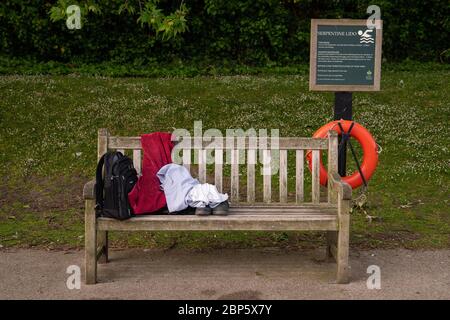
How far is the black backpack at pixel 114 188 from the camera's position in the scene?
5.47m

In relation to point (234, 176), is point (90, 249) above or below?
below

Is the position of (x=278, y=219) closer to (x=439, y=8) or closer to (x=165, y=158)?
(x=165, y=158)

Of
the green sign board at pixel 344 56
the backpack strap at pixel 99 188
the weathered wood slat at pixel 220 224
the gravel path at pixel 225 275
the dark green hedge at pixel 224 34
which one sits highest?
the dark green hedge at pixel 224 34

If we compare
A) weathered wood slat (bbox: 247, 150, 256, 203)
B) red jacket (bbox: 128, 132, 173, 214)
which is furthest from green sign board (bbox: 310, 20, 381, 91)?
red jacket (bbox: 128, 132, 173, 214)

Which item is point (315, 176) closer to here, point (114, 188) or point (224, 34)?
point (114, 188)

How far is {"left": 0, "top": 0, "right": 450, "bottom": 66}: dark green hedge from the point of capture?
15.2 metres

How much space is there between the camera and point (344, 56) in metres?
7.38

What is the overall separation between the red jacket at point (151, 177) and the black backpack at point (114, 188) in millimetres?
96

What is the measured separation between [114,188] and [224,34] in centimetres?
1070

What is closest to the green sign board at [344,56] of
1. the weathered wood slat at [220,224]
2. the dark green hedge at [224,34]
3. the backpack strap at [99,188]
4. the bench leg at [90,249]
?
the weathered wood slat at [220,224]

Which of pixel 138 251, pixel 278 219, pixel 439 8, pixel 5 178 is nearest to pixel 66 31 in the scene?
pixel 5 178

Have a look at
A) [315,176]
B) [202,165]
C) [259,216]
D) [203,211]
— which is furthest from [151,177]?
[315,176]

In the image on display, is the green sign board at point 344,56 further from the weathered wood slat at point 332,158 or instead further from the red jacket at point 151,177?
the red jacket at point 151,177

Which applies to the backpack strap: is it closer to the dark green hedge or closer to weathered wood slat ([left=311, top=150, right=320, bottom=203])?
weathered wood slat ([left=311, top=150, right=320, bottom=203])
